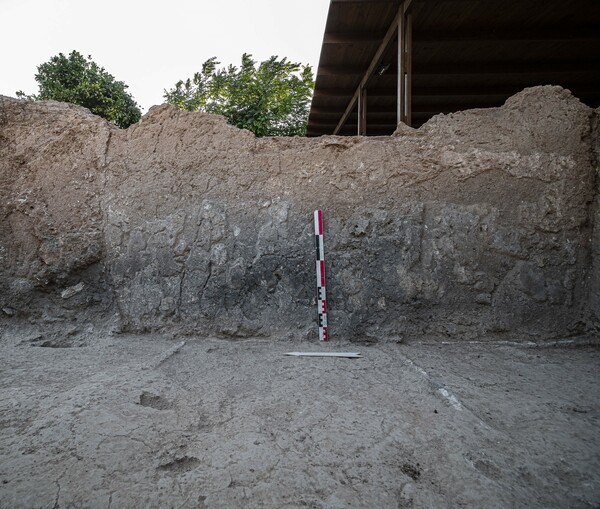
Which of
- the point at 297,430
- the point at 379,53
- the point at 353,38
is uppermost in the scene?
the point at 353,38

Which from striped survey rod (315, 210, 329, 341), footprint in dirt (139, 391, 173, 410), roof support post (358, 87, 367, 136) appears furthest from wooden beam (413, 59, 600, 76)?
footprint in dirt (139, 391, 173, 410)

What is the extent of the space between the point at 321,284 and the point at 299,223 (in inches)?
18.4

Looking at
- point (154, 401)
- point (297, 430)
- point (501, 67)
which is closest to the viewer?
point (297, 430)

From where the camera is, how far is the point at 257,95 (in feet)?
19.6

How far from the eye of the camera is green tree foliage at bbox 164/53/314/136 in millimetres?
5785

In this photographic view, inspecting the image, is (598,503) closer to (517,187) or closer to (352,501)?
(352,501)

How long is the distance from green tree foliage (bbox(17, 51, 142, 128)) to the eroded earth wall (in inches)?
229

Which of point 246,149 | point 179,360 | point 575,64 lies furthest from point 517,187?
point 575,64

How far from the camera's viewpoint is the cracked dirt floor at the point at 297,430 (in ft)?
3.67

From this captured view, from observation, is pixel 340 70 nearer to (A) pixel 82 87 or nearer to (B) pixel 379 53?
(B) pixel 379 53

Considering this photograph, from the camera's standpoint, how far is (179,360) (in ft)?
7.38

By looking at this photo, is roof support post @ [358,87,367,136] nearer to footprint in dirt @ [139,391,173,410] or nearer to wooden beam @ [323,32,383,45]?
wooden beam @ [323,32,383,45]

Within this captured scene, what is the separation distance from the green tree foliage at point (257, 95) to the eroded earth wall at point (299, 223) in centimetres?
313

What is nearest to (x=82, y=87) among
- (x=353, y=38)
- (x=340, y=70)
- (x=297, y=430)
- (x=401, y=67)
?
(x=340, y=70)
